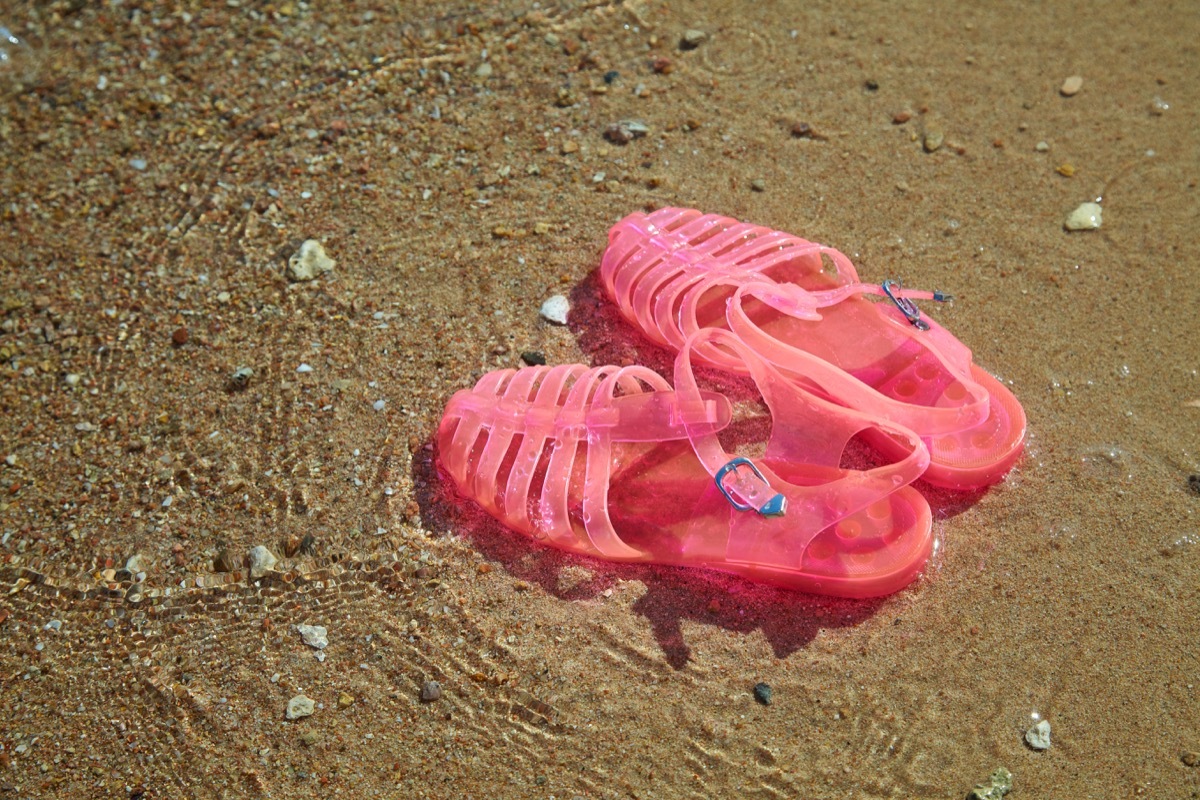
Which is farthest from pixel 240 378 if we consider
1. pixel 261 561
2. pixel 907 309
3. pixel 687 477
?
pixel 907 309

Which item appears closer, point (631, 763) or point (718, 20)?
point (631, 763)

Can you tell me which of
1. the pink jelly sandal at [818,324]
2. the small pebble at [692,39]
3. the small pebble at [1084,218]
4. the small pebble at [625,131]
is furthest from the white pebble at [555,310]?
the small pebble at [1084,218]

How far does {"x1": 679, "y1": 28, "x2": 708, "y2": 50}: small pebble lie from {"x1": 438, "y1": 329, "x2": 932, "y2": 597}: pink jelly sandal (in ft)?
5.28

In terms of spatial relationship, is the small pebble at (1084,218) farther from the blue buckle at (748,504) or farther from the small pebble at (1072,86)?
the blue buckle at (748,504)

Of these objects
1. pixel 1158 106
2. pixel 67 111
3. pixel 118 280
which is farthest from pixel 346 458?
pixel 1158 106

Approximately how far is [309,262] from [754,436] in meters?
1.68

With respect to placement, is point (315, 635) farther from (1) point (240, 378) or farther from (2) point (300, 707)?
(1) point (240, 378)

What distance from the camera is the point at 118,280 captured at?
3529mm

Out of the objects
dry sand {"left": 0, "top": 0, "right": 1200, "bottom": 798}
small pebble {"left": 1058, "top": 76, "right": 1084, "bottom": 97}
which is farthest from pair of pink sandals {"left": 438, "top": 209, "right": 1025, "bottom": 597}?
small pebble {"left": 1058, "top": 76, "right": 1084, "bottom": 97}

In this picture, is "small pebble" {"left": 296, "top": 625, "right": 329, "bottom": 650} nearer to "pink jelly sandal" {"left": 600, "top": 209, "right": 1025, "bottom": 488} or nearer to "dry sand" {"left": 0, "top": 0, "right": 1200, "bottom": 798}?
"dry sand" {"left": 0, "top": 0, "right": 1200, "bottom": 798}

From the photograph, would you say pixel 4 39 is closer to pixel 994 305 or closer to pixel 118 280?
pixel 118 280

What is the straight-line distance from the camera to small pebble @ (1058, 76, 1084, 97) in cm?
391

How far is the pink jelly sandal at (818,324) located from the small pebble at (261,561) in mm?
1357

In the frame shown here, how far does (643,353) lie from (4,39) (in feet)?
10.3
